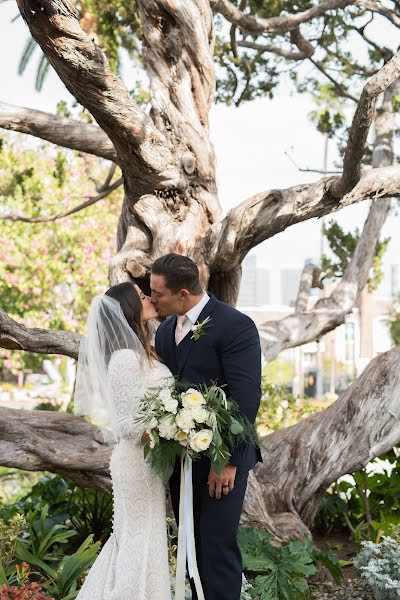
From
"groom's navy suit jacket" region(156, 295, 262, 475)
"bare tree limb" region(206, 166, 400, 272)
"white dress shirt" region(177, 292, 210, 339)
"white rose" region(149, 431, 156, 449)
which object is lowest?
"white rose" region(149, 431, 156, 449)

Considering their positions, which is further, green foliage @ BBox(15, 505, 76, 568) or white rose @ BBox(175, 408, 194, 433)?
green foliage @ BBox(15, 505, 76, 568)

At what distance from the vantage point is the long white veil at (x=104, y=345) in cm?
413

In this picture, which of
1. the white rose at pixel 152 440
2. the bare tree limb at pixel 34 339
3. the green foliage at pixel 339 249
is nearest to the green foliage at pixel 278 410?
the green foliage at pixel 339 249

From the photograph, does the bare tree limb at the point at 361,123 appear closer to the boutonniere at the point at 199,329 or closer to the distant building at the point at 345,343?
the boutonniere at the point at 199,329

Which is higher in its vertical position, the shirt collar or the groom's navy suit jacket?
the shirt collar

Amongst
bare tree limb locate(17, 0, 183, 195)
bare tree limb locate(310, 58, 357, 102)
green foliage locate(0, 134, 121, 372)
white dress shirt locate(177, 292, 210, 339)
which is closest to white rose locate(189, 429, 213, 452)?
white dress shirt locate(177, 292, 210, 339)

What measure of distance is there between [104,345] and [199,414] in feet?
2.20

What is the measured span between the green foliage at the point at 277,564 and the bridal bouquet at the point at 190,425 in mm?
1206

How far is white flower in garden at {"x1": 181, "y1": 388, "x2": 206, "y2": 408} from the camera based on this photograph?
383 centimetres

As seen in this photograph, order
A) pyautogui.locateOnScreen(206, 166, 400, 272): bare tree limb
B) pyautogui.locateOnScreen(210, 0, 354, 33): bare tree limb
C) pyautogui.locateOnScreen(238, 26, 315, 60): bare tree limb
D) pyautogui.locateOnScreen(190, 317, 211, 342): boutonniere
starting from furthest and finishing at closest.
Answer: pyautogui.locateOnScreen(238, 26, 315, 60): bare tree limb, pyautogui.locateOnScreen(210, 0, 354, 33): bare tree limb, pyautogui.locateOnScreen(206, 166, 400, 272): bare tree limb, pyautogui.locateOnScreen(190, 317, 211, 342): boutonniere

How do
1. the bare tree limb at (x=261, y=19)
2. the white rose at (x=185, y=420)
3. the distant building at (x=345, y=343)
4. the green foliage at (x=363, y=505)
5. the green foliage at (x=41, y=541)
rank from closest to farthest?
the white rose at (x=185, y=420), the green foliage at (x=41, y=541), the green foliage at (x=363, y=505), the bare tree limb at (x=261, y=19), the distant building at (x=345, y=343)

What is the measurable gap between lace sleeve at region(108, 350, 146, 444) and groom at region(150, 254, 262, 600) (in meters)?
0.29

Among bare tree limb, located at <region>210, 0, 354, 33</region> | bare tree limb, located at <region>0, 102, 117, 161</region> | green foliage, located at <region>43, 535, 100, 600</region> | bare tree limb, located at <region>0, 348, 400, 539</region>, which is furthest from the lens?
bare tree limb, located at <region>210, 0, 354, 33</region>

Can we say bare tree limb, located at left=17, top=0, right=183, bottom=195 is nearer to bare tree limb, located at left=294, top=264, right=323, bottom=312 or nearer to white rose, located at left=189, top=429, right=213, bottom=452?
white rose, located at left=189, top=429, right=213, bottom=452
